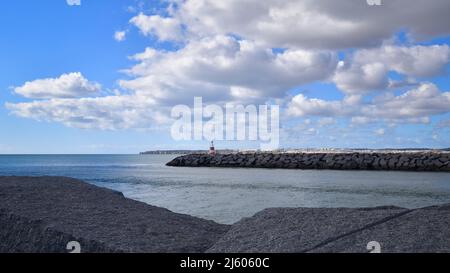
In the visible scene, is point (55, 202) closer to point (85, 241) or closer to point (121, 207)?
point (121, 207)

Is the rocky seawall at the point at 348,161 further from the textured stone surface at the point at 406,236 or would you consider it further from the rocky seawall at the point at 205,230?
the textured stone surface at the point at 406,236

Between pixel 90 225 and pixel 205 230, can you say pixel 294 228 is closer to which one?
pixel 205 230

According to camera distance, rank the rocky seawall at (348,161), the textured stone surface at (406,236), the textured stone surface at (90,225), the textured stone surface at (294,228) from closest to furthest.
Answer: the textured stone surface at (406,236), the textured stone surface at (294,228), the textured stone surface at (90,225), the rocky seawall at (348,161)

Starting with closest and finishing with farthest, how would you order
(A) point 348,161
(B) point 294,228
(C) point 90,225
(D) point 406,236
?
(D) point 406,236 < (B) point 294,228 < (C) point 90,225 < (A) point 348,161

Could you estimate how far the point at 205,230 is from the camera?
826cm

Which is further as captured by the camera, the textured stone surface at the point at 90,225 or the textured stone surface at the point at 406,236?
the textured stone surface at the point at 90,225

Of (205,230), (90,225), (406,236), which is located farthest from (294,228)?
(90,225)

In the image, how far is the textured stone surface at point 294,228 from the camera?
6418mm

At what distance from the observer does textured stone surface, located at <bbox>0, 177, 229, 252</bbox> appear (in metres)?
6.84

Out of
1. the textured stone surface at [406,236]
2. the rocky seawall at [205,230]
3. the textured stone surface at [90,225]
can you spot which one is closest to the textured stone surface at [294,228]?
the rocky seawall at [205,230]

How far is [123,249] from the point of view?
644cm

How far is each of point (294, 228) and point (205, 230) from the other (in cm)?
193
